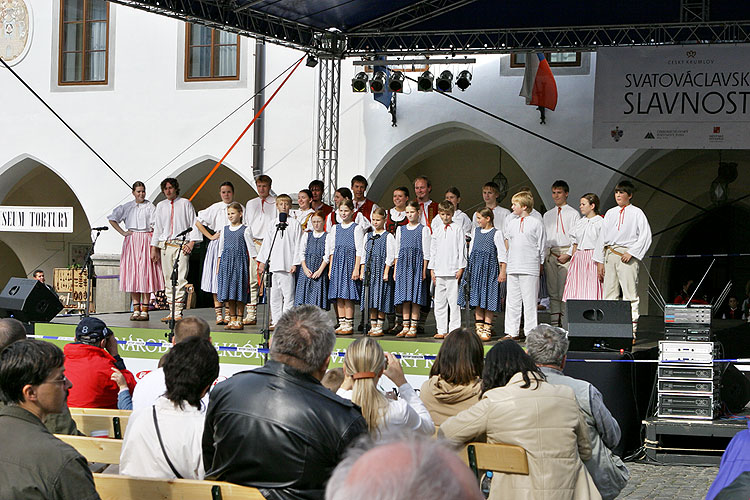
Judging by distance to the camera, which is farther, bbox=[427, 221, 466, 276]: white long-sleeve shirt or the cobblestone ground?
bbox=[427, 221, 466, 276]: white long-sleeve shirt

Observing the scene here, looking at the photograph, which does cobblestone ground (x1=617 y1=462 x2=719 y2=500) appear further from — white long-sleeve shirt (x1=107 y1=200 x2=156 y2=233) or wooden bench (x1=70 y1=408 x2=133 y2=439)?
white long-sleeve shirt (x1=107 y1=200 x2=156 y2=233)

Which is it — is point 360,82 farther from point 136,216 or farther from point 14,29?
point 14,29

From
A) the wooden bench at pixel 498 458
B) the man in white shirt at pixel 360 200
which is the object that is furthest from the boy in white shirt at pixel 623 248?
the wooden bench at pixel 498 458

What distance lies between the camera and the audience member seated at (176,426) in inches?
133

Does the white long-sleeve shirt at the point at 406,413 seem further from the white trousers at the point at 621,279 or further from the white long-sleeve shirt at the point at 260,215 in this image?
the white long-sleeve shirt at the point at 260,215

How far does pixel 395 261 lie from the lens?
1053cm

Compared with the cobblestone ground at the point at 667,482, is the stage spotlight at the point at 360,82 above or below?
above

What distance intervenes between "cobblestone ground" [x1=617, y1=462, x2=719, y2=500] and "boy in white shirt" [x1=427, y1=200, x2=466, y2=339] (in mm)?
2804

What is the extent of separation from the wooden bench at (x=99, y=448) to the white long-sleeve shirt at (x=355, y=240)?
6.85m

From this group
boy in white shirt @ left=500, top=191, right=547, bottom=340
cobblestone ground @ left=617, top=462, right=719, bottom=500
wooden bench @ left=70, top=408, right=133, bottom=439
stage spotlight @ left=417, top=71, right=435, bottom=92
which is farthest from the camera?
stage spotlight @ left=417, top=71, right=435, bottom=92

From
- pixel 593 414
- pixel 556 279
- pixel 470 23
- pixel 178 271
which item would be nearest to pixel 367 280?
pixel 556 279

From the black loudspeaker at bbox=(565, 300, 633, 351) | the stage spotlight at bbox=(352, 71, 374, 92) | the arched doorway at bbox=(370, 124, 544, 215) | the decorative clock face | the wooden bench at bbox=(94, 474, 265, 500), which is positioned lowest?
the wooden bench at bbox=(94, 474, 265, 500)

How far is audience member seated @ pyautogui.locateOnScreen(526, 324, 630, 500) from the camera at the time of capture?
3998 millimetres

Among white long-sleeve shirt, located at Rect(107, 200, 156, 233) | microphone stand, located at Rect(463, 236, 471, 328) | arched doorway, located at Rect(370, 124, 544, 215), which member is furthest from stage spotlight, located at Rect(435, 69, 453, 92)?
arched doorway, located at Rect(370, 124, 544, 215)
